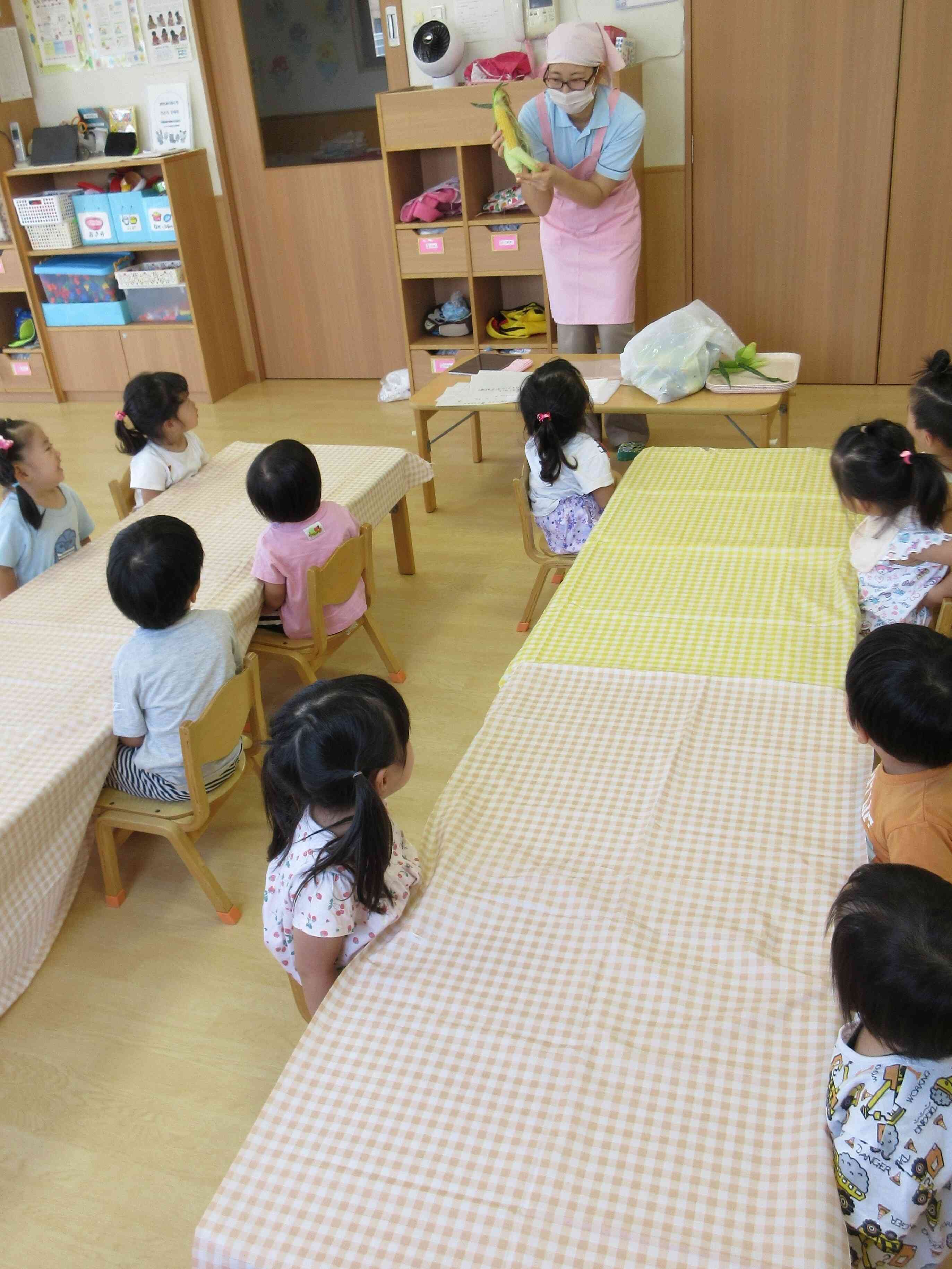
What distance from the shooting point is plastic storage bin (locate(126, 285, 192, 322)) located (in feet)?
18.3

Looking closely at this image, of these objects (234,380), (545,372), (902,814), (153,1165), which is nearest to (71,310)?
(234,380)

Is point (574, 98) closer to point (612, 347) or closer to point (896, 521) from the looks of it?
point (612, 347)

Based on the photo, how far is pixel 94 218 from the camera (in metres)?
5.42

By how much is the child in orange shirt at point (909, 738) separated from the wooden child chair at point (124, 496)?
2319mm

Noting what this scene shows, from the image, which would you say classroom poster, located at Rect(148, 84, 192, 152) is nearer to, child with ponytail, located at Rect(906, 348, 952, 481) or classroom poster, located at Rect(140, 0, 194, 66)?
classroom poster, located at Rect(140, 0, 194, 66)

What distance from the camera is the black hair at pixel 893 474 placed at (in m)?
2.08

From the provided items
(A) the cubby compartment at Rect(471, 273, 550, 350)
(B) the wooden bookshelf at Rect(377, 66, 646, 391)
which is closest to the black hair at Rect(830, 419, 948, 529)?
(B) the wooden bookshelf at Rect(377, 66, 646, 391)

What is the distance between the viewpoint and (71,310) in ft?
18.6

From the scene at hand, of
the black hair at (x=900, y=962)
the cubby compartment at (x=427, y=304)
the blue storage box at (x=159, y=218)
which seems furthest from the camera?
the blue storage box at (x=159, y=218)

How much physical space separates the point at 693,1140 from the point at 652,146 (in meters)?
4.57

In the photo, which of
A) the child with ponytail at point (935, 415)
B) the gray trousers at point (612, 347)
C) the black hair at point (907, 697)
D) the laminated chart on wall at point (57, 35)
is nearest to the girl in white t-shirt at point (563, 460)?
the child with ponytail at point (935, 415)

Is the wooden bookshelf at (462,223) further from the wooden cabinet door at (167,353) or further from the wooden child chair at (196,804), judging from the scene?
the wooden child chair at (196,804)

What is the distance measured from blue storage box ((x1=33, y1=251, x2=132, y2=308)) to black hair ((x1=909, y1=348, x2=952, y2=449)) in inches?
171

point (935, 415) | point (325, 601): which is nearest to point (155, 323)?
point (325, 601)
